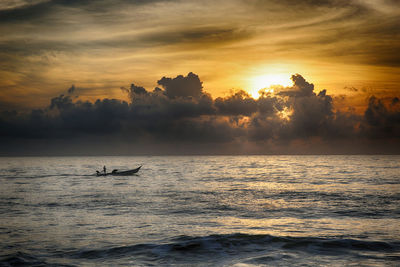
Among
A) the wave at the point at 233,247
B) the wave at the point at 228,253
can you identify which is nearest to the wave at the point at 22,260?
the wave at the point at 228,253

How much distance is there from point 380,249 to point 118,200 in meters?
28.2

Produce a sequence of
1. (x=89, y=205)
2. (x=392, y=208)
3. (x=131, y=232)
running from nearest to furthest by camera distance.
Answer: (x=131, y=232), (x=392, y=208), (x=89, y=205)

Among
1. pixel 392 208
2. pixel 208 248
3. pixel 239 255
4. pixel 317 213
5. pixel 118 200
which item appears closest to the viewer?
pixel 239 255

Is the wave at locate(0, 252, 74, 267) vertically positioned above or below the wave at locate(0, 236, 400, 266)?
above

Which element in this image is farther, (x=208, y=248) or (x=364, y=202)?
(x=364, y=202)

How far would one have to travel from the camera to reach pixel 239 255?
17250 mm

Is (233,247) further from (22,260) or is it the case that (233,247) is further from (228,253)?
(22,260)

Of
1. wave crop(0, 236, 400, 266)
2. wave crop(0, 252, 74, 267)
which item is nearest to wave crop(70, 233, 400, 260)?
wave crop(0, 236, 400, 266)

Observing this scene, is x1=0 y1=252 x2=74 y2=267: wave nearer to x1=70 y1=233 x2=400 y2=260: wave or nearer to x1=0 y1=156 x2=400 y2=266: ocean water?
x1=0 y1=156 x2=400 y2=266: ocean water

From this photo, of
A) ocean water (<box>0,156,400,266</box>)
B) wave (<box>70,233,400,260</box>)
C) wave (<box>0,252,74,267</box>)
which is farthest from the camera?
wave (<box>70,233,400,260</box>)

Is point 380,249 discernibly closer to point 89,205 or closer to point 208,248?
point 208,248

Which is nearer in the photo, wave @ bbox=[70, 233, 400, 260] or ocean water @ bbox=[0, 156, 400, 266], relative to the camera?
ocean water @ bbox=[0, 156, 400, 266]

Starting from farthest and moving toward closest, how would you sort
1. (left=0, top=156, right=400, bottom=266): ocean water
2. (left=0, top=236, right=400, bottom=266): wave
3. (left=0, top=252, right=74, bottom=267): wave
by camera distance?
1. (left=0, top=156, right=400, bottom=266): ocean water
2. (left=0, top=236, right=400, bottom=266): wave
3. (left=0, top=252, right=74, bottom=267): wave

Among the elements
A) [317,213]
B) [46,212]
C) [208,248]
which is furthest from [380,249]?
[46,212]
